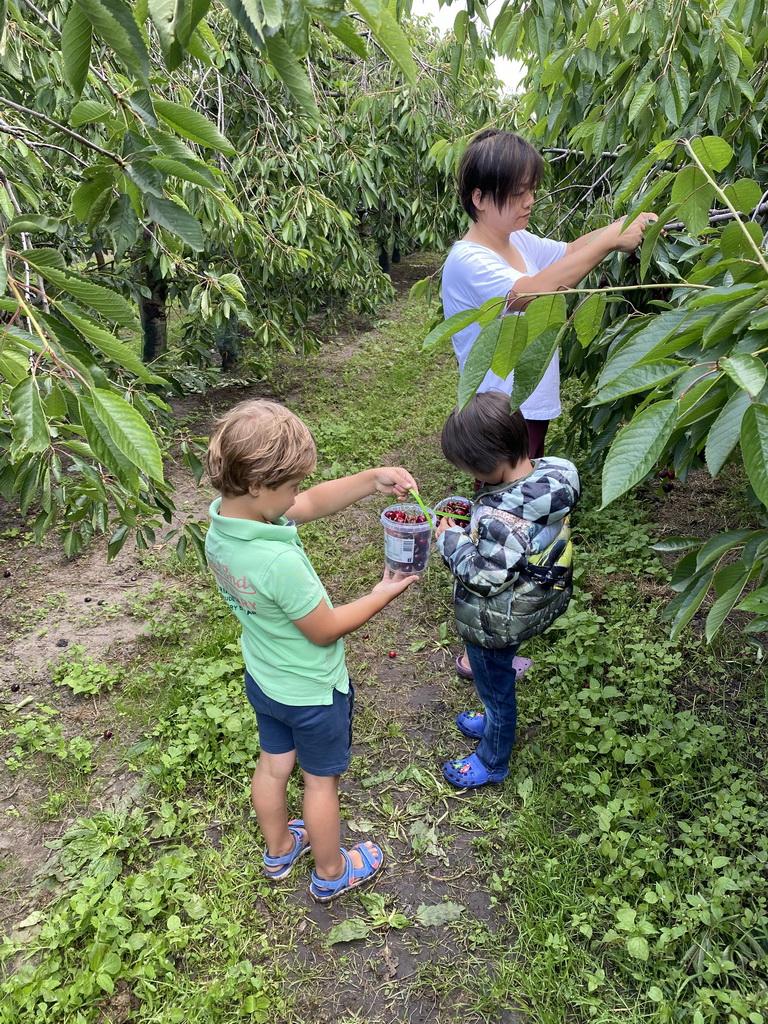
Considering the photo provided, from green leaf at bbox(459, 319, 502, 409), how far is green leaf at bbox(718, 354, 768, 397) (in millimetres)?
379

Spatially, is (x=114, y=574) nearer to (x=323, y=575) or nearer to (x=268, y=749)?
(x=323, y=575)

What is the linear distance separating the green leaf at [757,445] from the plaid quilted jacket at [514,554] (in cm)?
98

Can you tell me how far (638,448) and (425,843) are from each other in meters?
1.75

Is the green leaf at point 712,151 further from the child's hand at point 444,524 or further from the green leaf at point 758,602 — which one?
the child's hand at point 444,524

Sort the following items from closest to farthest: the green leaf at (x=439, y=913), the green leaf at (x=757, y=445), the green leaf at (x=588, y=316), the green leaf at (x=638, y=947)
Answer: the green leaf at (x=757, y=445) < the green leaf at (x=588, y=316) < the green leaf at (x=638, y=947) < the green leaf at (x=439, y=913)

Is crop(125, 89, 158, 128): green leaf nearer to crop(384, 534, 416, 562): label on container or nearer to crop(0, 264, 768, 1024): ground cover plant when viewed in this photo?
crop(384, 534, 416, 562): label on container

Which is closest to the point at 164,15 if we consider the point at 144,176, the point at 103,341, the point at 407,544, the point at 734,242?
the point at 103,341

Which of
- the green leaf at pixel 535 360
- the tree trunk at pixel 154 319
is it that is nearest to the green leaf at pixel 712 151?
the green leaf at pixel 535 360

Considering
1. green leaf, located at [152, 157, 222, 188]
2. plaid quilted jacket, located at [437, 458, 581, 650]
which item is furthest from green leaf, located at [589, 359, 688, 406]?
plaid quilted jacket, located at [437, 458, 581, 650]

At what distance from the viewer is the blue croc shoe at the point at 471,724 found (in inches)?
97.8

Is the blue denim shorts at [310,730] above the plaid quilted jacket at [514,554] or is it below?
below

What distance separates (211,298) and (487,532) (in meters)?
2.81

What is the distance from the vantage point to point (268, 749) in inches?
73.0

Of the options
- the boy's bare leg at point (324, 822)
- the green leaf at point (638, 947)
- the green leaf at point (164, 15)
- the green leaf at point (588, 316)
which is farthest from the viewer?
the boy's bare leg at point (324, 822)
